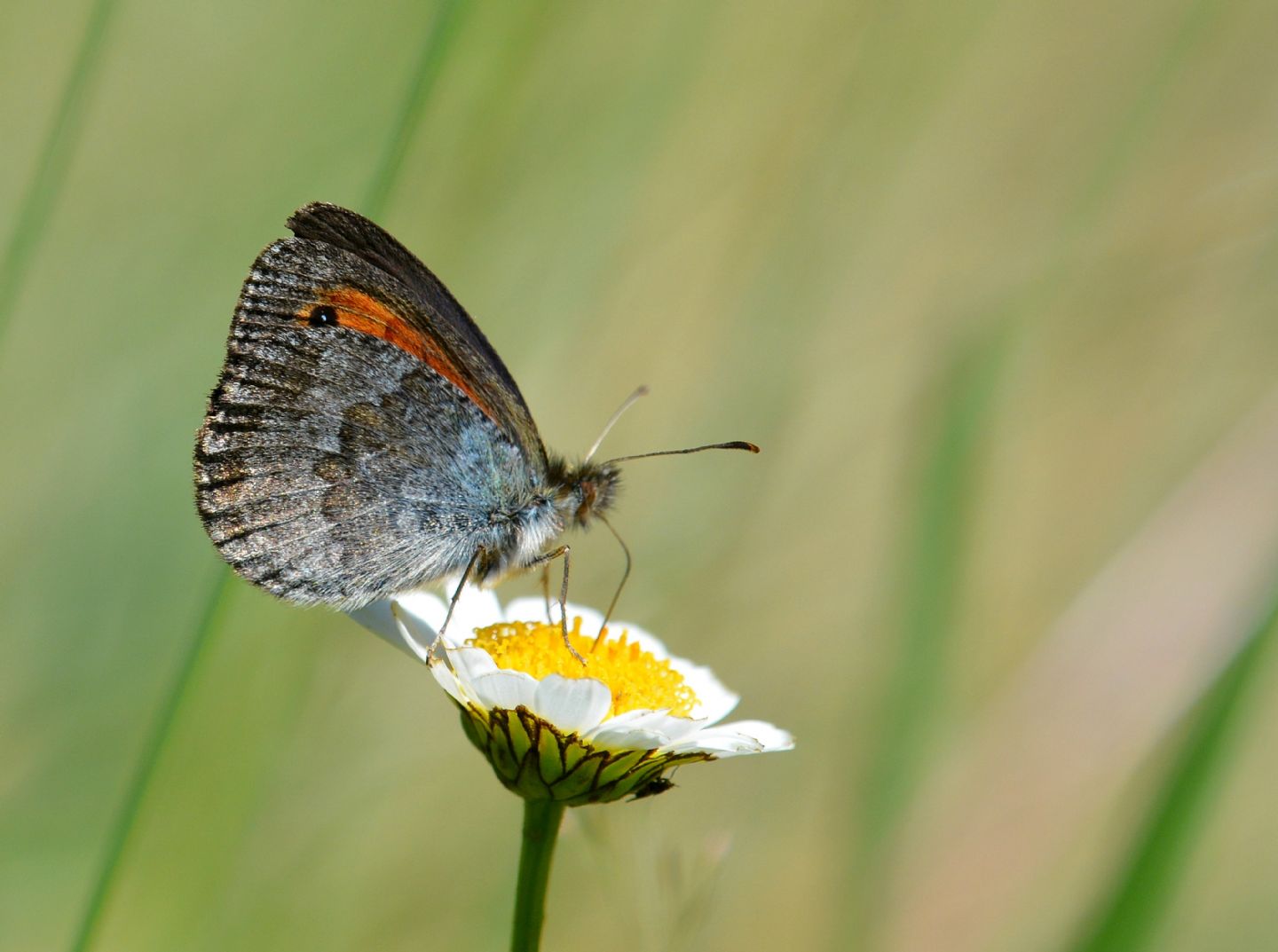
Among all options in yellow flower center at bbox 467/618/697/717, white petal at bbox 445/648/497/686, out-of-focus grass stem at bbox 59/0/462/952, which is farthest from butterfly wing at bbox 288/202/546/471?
white petal at bbox 445/648/497/686

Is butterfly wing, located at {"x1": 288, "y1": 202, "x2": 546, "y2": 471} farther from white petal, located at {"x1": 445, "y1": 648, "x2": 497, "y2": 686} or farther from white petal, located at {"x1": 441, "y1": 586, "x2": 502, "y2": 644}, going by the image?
white petal, located at {"x1": 445, "y1": 648, "x2": 497, "y2": 686}

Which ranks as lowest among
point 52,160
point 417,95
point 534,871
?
point 534,871

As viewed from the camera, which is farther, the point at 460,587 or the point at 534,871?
the point at 460,587

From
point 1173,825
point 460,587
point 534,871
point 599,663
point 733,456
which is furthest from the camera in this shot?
point 733,456

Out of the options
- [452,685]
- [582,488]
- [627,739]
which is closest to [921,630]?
[627,739]

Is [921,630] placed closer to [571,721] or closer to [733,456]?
[571,721]

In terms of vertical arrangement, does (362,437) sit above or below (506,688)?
above

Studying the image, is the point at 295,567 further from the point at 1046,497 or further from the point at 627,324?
the point at 1046,497

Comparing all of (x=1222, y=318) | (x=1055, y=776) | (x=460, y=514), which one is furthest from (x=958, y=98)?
(x=1055, y=776)

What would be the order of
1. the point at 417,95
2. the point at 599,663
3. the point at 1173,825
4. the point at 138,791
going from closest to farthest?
the point at 1173,825 → the point at 138,791 → the point at 417,95 → the point at 599,663
